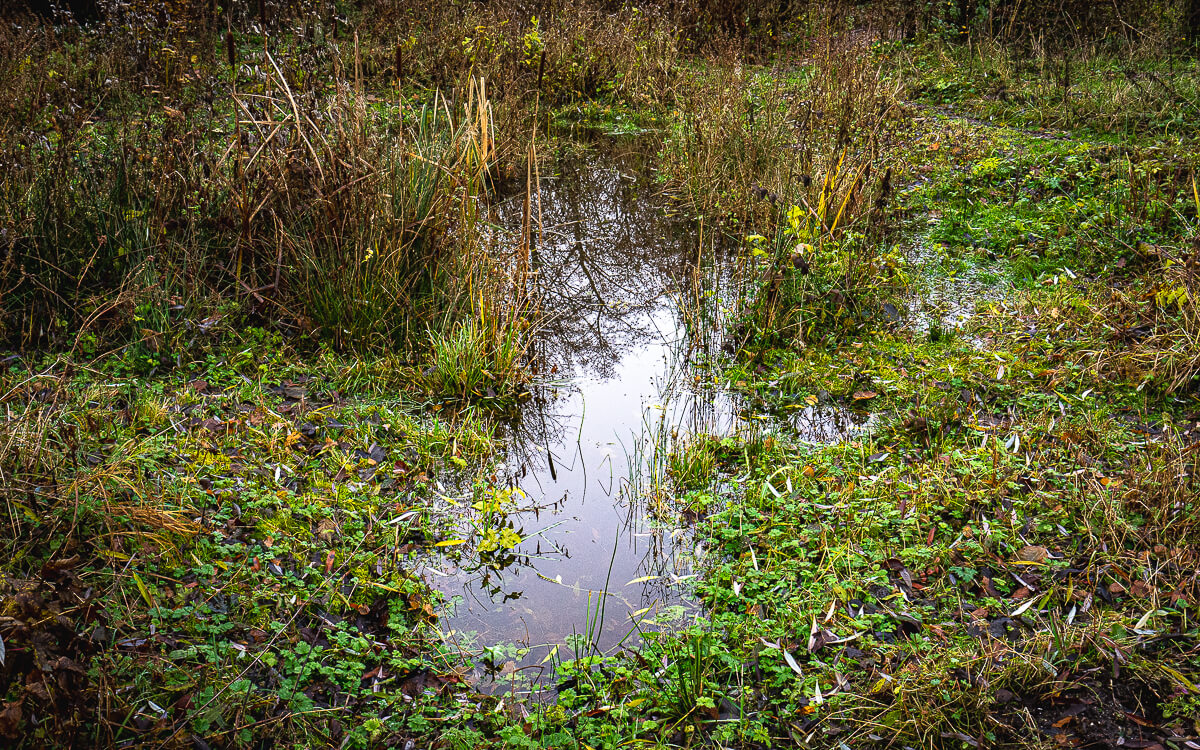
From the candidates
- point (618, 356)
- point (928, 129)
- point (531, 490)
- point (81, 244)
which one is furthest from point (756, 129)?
point (81, 244)

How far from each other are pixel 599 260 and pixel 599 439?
2.24 meters

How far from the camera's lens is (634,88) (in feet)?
30.0

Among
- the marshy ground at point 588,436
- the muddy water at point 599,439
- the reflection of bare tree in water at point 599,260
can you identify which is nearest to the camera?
the marshy ground at point 588,436

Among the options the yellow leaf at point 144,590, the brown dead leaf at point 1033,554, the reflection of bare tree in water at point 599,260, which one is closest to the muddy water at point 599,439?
the reflection of bare tree in water at point 599,260

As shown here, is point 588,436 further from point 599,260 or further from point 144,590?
point 599,260

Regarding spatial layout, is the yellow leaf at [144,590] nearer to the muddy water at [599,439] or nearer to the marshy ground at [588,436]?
the marshy ground at [588,436]

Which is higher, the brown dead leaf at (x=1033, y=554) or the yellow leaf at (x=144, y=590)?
the yellow leaf at (x=144, y=590)

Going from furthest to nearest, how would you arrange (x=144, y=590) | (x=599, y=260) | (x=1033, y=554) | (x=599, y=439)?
(x=599, y=260)
(x=599, y=439)
(x=1033, y=554)
(x=144, y=590)

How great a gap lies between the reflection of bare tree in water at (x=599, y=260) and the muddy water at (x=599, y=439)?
0.05 ft

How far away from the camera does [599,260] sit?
5777 mm

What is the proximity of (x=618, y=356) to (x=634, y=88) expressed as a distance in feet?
18.4

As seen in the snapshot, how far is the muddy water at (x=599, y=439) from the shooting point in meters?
2.79

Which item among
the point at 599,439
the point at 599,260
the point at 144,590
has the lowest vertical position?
the point at 599,439

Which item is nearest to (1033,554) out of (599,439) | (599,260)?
(599,439)
